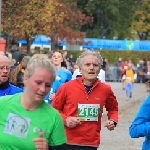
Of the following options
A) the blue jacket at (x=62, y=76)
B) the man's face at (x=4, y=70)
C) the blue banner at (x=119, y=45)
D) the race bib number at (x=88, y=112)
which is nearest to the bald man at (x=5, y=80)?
the man's face at (x=4, y=70)

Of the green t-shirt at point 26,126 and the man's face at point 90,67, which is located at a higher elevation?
the man's face at point 90,67

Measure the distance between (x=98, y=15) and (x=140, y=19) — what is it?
4.42 meters

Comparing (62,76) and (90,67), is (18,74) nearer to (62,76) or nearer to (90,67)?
(62,76)

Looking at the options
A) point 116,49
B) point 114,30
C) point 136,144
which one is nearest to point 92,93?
point 136,144

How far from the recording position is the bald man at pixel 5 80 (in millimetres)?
7039

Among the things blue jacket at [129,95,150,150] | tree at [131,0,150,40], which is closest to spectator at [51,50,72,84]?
blue jacket at [129,95,150,150]

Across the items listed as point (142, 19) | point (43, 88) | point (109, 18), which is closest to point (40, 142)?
point (43, 88)

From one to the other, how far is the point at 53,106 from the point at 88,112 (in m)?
0.41

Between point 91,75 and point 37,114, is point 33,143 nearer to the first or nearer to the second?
point 37,114

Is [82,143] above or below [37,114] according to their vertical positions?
below

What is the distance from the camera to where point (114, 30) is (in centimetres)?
7300

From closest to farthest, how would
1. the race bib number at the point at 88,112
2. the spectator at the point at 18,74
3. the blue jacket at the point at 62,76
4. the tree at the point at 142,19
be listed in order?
the race bib number at the point at 88,112, the blue jacket at the point at 62,76, the spectator at the point at 18,74, the tree at the point at 142,19

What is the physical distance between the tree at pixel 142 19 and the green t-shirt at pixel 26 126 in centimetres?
6721

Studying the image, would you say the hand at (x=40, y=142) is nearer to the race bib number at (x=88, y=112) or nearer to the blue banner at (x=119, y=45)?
the race bib number at (x=88, y=112)
